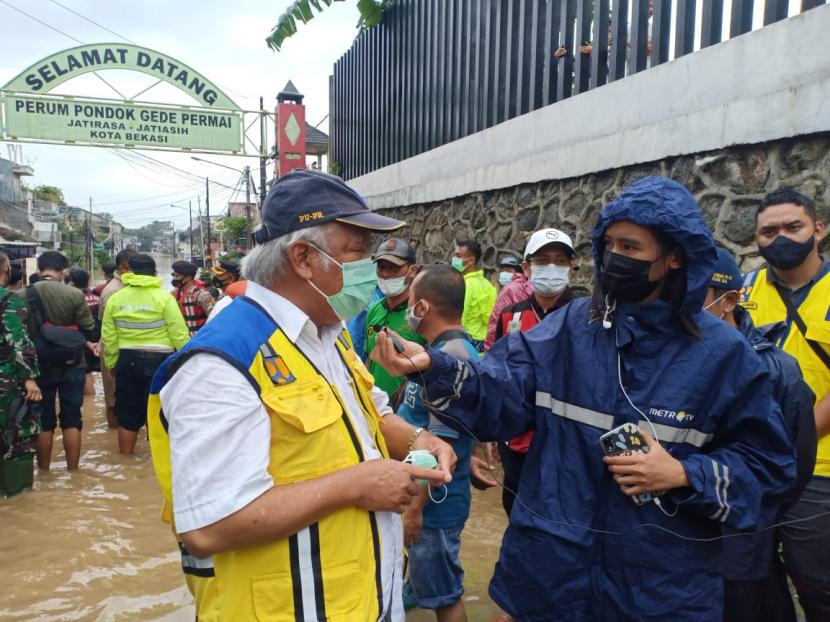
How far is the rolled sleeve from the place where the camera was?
1.31 meters

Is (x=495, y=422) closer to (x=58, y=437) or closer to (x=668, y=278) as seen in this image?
(x=668, y=278)

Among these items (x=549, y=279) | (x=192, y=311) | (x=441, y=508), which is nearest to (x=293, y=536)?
(x=441, y=508)

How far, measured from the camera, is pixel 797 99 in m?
3.44

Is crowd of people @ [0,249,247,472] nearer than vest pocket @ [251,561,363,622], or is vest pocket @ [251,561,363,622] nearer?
vest pocket @ [251,561,363,622]

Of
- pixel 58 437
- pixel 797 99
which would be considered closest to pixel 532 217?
pixel 797 99

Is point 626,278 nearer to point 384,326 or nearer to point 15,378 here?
point 384,326

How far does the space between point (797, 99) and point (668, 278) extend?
2409mm

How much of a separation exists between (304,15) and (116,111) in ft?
14.1

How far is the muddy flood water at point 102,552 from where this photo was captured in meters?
3.46

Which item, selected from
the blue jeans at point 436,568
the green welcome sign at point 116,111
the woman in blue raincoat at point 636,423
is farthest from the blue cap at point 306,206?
the green welcome sign at point 116,111

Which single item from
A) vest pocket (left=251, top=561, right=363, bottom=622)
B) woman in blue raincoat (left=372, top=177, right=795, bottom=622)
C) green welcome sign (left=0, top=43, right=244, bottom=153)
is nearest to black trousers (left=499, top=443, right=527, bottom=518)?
woman in blue raincoat (left=372, top=177, right=795, bottom=622)

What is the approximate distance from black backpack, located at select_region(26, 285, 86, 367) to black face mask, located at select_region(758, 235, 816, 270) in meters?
5.46

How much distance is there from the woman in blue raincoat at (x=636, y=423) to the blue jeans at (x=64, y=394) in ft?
15.6

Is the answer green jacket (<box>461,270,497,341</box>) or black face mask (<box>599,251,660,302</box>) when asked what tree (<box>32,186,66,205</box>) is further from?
black face mask (<box>599,251,660,302</box>)
